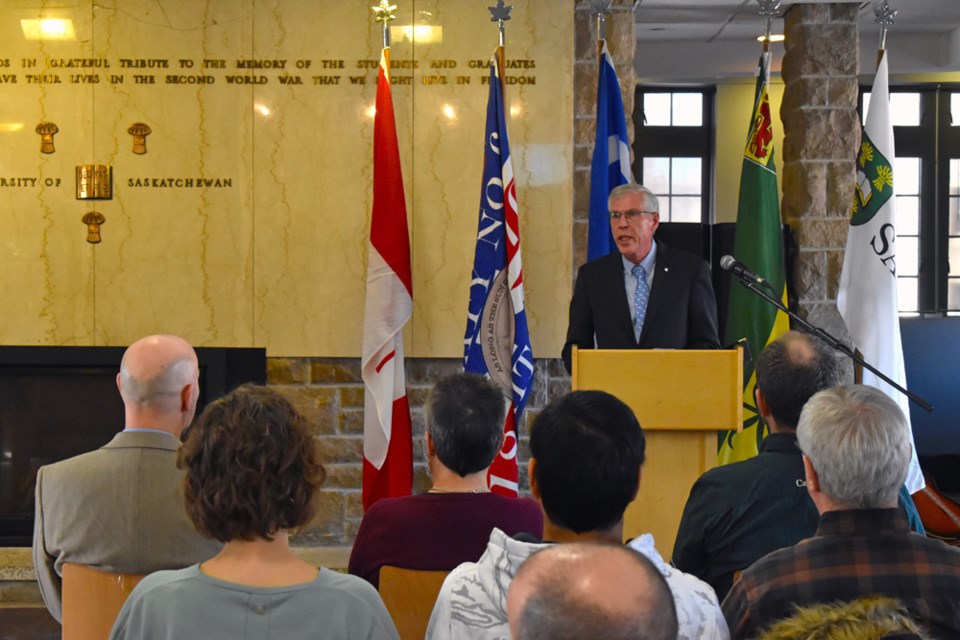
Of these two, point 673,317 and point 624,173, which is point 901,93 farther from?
point 673,317

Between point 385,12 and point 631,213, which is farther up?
point 385,12

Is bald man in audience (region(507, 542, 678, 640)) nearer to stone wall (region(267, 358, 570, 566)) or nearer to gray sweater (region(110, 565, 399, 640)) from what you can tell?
gray sweater (region(110, 565, 399, 640))

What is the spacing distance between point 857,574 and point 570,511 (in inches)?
18.8

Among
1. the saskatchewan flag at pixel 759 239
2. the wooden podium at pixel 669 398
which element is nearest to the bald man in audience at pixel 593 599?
the wooden podium at pixel 669 398

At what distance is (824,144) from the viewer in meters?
5.68

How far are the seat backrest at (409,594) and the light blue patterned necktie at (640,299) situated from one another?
2.18 metres

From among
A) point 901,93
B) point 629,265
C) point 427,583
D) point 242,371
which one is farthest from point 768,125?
point 901,93

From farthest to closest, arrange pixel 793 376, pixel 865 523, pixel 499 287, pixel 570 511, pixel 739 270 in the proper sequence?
pixel 499 287
pixel 739 270
pixel 793 376
pixel 865 523
pixel 570 511

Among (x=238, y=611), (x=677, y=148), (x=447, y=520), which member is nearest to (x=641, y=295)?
(x=447, y=520)

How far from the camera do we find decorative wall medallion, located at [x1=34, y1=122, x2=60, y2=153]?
5.34 m

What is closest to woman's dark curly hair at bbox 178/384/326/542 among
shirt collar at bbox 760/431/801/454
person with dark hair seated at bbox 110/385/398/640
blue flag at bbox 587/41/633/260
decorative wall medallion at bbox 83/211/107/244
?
person with dark hair seated at bbox 110/385/398/640

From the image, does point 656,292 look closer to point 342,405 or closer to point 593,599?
point 342,405

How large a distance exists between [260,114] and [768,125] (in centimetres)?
248

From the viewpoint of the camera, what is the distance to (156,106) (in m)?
5.37
